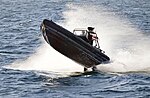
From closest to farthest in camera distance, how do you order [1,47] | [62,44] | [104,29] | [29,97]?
[29,97] → [62,44] → [1,47] → [104,29]

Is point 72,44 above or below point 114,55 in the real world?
above

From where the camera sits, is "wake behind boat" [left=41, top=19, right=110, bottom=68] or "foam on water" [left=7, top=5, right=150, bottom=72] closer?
"wake behind boat" [left=41, top=19, right=110, bottom=68]

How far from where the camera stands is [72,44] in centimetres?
2691

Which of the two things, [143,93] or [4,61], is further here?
[4,61]

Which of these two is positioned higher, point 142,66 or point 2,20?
point 2,20

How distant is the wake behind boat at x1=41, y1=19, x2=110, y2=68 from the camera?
26.7 metres

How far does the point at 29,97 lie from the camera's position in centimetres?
2234

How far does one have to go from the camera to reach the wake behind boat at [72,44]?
87.5 feet

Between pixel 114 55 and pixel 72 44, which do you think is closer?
pixel 72 44

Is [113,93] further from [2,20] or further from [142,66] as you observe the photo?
[2,20]

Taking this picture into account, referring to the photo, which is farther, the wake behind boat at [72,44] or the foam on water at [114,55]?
the foam on water at [114,55]

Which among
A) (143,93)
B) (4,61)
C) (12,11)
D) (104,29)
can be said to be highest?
(12,11)

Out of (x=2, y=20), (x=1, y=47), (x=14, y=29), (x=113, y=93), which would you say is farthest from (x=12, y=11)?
(x=113, y=93)

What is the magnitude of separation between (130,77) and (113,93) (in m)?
3.52
